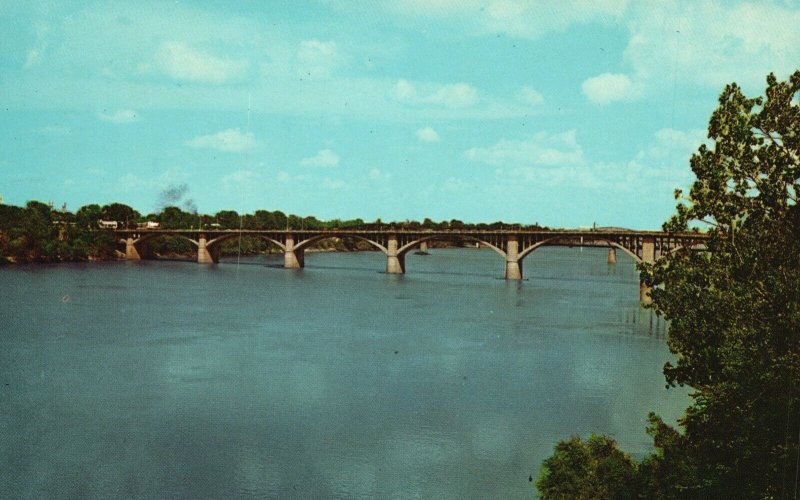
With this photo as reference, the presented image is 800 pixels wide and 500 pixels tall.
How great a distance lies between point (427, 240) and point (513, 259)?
1363 cm

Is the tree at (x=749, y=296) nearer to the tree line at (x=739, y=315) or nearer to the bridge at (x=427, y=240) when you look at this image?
the tree line at (x=739, y=315)

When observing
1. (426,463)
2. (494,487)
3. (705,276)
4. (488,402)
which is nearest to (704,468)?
(705,276)

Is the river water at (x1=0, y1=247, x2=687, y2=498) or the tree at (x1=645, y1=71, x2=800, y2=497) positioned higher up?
the tree at (x1=645, y1=71, x2=800, y2=497)

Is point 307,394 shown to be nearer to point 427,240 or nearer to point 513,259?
point 513,259

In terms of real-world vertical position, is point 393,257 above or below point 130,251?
above

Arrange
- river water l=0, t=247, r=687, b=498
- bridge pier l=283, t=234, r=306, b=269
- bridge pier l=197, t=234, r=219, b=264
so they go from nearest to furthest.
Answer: river water l=0, t=247, r=687, b=498 → bridge pier l=283, t=234, r=306, b=269 → bridge pier l=197, t=234, r=219, b=264

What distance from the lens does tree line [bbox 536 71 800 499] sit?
15.4m

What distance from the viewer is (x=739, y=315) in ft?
56.0

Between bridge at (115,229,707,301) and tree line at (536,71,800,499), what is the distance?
74.2 meters

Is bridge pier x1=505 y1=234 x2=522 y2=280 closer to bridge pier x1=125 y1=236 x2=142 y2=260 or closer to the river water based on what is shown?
the river water

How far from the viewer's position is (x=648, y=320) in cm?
7438

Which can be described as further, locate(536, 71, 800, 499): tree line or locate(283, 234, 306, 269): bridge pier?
locate(283, 234, 306, 269): bridge pier

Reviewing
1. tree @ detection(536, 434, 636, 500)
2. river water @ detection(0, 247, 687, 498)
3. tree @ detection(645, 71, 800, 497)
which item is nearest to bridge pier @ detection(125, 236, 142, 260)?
river water @ detection(0, 247, 687, 498)

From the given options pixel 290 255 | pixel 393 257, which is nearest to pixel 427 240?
pixel 393 257
